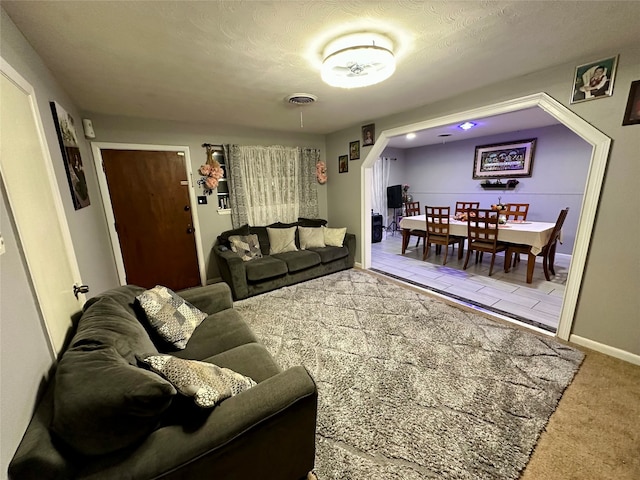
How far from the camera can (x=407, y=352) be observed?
83.1 inches

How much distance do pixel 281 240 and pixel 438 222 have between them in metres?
2.63

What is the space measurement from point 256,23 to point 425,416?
2410 millimetres

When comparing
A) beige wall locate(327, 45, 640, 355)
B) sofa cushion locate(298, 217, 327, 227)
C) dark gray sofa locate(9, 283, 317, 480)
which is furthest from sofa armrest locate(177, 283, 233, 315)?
beige wall locate(327, 45, 640, 355)

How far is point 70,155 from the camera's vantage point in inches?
77.4

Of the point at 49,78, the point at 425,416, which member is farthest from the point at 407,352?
the point at 49,78

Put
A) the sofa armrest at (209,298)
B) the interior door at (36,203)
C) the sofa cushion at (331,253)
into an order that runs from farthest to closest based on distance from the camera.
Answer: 1. the sofa cushion at (331,253)
2. the sofa armrest at (209,298)
3. the interior door at (36,203)

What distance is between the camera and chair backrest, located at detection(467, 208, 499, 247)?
11.8 ft

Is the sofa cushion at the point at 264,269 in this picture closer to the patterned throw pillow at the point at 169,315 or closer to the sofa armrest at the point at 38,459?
the patterned throw pillow at the point at 169,315

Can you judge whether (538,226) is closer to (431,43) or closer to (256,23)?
(431,43)

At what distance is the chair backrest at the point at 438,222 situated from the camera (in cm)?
427

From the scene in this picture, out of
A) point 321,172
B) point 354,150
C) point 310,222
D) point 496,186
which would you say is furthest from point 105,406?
point 496,186

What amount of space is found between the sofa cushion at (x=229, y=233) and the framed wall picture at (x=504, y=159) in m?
5.27

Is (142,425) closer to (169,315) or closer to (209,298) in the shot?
(169,315)

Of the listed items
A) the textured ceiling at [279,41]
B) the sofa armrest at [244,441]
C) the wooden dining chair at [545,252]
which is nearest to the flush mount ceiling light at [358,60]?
the textured ceiling at [279,41]
